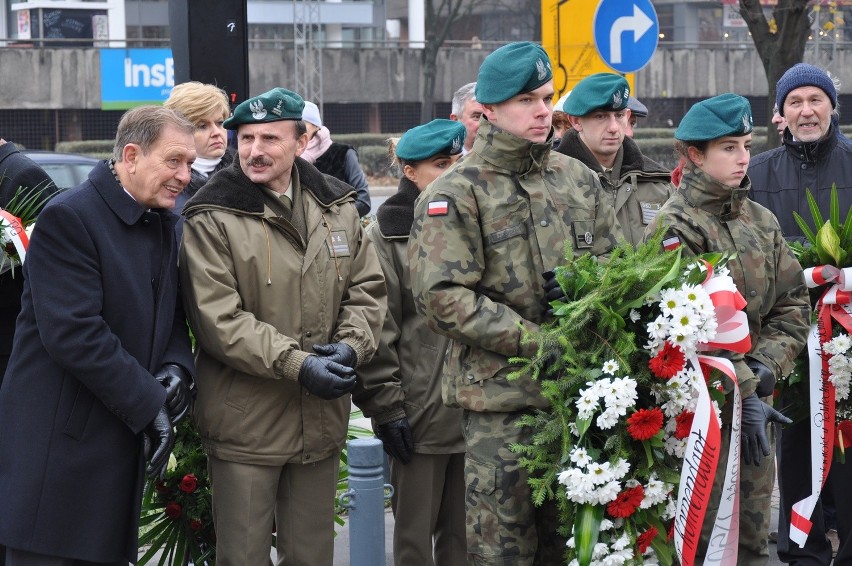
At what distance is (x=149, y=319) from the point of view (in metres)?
4.23

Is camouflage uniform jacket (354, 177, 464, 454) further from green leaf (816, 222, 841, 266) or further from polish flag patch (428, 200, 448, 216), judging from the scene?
green leaf (816, 222, 841, 266)

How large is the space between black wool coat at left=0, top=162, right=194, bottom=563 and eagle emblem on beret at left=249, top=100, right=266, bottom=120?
679 millimetres

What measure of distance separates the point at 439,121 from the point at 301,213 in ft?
3.14

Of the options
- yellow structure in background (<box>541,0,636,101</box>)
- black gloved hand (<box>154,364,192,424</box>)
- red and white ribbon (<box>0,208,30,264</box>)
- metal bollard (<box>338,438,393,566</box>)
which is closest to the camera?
black gloved hand (<box>154,364,192,424</box>)

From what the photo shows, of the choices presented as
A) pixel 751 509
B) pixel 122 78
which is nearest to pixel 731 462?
pixel 751 509

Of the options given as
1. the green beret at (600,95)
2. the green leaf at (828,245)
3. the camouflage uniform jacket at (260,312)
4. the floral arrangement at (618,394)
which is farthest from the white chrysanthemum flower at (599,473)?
the green beret at (600,95)

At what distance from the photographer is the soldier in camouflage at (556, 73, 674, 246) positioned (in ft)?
18.6

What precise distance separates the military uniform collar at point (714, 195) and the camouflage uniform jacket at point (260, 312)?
1314mm

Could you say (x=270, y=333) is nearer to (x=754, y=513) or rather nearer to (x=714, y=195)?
(x=714, y=195)

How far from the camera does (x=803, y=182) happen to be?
20.0 feet

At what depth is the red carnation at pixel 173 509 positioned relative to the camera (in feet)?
16.9

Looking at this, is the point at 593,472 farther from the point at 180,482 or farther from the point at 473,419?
the point at 180,482

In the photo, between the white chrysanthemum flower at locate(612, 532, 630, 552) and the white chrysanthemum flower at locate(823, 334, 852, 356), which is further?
the white chrysanthemum flower at locate(823, 334, 852, 356)

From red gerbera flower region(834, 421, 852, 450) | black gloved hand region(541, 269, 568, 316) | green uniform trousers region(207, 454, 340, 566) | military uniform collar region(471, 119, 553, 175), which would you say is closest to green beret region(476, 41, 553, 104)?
military uniform collar region(471, 119, 553, 175)
